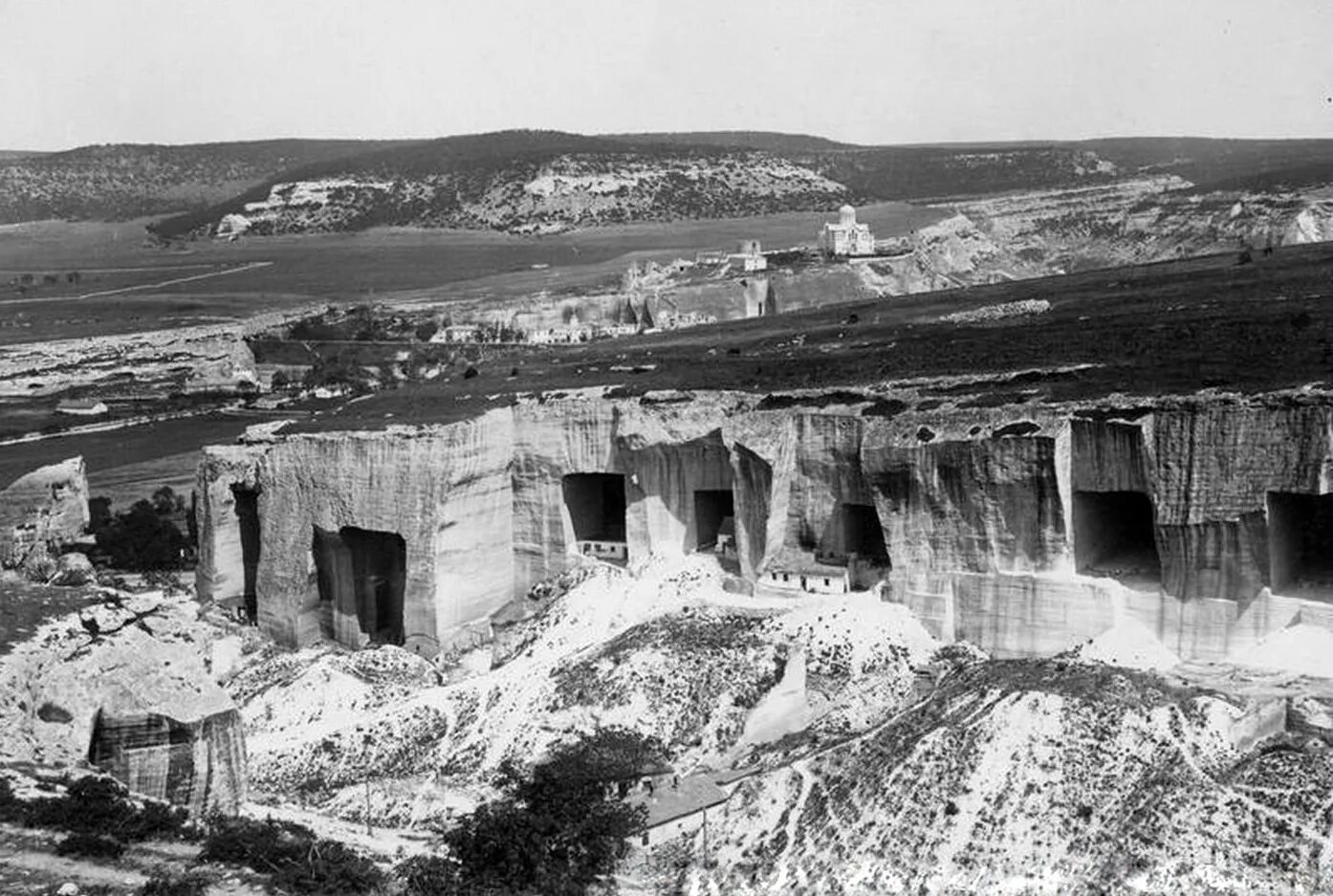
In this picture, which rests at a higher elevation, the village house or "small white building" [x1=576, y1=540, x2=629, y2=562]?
"small white building" [x1=576, y1=540, x2=629, y2=562]

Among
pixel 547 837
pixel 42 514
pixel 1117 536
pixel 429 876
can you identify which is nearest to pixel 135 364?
pixel 42 514

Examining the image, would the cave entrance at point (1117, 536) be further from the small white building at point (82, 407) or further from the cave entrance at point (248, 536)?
the small white building at point (82, 407)

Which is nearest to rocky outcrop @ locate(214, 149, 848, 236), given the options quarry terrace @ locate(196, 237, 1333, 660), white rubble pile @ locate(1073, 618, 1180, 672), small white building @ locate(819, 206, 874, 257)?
small white building @ locate(819, 206, 874, 257)

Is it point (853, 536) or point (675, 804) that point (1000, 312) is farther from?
point (675, 804)

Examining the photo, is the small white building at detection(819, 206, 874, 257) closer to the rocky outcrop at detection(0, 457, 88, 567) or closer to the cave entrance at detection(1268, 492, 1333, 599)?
the rocky outcrop at detection(0, 457, 88, 567)

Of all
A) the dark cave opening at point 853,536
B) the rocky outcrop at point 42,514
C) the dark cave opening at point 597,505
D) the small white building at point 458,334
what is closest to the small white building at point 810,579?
the dark cave opening at point 853,536
